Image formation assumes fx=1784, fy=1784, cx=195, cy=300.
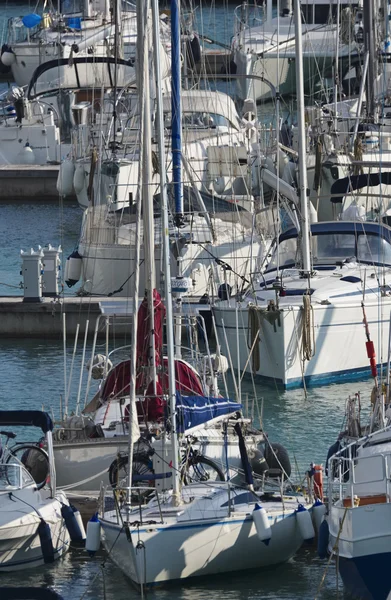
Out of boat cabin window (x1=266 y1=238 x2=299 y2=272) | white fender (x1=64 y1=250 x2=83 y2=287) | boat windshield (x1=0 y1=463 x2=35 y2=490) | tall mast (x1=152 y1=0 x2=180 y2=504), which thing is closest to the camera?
tall mast (x1=152 y1=0 x2=180 y2=504)

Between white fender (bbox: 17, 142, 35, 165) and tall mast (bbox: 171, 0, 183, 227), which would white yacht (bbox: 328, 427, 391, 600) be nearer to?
tall mast (bbox: 171, 0, 183, 227)

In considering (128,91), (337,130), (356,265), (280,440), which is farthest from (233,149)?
(280,440)

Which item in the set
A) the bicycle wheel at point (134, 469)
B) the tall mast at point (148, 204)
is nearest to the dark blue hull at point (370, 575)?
the bicycle wheel at point (134, 469)

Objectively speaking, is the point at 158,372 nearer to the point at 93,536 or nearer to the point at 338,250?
the point at 93,536

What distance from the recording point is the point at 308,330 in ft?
99.8

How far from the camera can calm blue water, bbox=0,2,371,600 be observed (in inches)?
835

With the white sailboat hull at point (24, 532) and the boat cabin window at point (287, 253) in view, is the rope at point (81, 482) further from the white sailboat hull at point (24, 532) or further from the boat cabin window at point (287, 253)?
the boat cabin window at point (287, 253)

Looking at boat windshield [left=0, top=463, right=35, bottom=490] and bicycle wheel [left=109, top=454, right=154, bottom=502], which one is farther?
bicycle wheel [left=109, top=454, right=154, bottom=502]

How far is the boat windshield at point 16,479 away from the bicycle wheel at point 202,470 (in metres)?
1.98

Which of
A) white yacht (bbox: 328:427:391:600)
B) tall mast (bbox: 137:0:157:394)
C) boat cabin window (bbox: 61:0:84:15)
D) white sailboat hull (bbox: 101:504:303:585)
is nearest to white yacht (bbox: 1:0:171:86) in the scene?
boat cabin window (bbox: 61:0:84:15)

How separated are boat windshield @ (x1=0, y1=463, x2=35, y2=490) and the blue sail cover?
2.06 m

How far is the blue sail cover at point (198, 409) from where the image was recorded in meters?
22.0

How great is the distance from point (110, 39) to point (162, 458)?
41337 mm

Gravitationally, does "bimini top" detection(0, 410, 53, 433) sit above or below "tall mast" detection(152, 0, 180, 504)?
below
